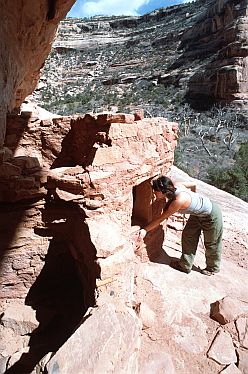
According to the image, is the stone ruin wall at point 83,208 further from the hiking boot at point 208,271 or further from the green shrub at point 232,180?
the green shrub at point 232,180

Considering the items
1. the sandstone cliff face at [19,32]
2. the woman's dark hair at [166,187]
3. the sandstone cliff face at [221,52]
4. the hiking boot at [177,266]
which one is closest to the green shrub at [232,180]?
the hiking boot at [177,266]

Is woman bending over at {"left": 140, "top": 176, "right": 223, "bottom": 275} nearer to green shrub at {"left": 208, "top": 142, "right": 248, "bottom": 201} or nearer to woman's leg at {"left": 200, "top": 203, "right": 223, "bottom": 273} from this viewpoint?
woman's leg at {"left": 200, "top": 203, "right": 223, "bottom": 273}

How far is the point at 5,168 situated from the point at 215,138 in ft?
66.3

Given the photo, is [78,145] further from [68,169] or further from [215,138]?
[215,138]

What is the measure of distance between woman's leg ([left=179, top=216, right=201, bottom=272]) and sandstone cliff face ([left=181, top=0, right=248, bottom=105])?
25.3m

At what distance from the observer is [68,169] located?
3.32 meters

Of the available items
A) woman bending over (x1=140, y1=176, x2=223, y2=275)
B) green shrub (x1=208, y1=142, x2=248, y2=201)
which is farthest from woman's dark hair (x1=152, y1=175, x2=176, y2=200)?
green shrub (x1=208, y1=142, x2=248, y2=201)

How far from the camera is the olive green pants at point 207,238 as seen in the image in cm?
392

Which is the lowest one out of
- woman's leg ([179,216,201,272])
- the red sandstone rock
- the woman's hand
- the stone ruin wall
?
the red sandstone rock

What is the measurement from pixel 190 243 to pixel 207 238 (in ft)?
0.74

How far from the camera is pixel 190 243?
4039mm

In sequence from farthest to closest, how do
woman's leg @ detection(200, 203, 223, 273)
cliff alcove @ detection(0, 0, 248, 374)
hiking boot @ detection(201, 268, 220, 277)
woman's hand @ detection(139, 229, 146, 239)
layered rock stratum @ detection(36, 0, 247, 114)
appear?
1. layered rock stratum @ detection(36, 0, 247, 114)
2. hiking boot @ detection(201, 268, 220, 277)
3. woman's leg @ detection(200, 203, 223, 273)
4. woman's hand @ detection(139, 229, 146, 239)
5. cliff alcove @ detection(0, 0, 248, 374)

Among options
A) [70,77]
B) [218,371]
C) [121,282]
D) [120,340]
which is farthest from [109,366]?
[70,77]

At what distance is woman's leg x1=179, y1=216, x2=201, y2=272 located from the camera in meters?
3.96
